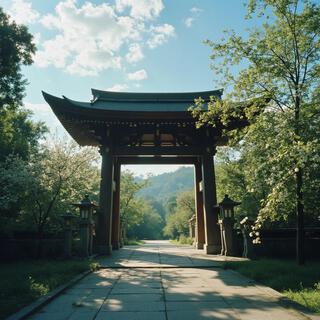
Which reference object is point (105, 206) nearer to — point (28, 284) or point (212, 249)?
point (212, 249)

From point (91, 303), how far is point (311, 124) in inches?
254

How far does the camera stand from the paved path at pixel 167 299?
4.46 m

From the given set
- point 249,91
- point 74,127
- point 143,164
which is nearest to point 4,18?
point 74,127

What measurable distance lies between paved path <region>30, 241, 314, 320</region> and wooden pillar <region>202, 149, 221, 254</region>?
4821mm

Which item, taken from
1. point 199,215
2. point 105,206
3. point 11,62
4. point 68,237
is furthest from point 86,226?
point 11,62

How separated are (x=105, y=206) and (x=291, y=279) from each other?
859 cm

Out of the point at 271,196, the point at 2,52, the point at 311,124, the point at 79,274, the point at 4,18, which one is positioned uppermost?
the point at 4,18

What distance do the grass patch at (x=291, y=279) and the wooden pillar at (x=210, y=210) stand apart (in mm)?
3969

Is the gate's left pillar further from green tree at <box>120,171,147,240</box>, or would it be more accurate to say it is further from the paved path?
green tree at <box>120,171,147,240</box>

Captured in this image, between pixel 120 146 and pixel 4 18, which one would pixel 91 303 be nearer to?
pixel 120 146

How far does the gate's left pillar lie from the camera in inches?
512

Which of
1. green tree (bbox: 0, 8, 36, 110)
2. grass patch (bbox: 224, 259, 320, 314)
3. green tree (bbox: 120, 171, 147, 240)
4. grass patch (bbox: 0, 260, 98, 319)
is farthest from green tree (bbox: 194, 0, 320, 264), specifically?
green tree (bbox: 120, 171, 147, 240)

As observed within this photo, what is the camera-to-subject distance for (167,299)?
5.38 meters

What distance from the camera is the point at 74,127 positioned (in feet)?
46.9
